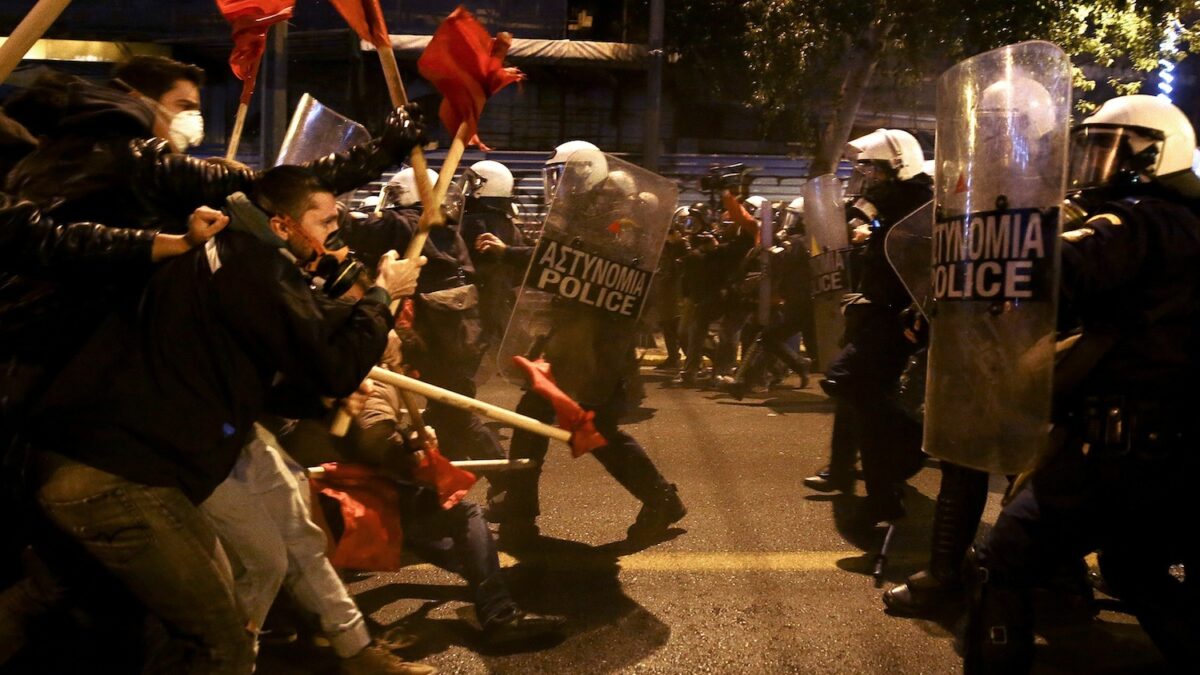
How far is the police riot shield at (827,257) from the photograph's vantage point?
6.38 metres

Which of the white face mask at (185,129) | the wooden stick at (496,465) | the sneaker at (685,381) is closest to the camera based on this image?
the white face mask at (185,129)

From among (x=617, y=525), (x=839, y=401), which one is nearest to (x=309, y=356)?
(x=617, y=525)

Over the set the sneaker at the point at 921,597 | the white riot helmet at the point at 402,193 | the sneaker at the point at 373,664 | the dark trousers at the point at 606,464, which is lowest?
the sneaker at the point at 921,597

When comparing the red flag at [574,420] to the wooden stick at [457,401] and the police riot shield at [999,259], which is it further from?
the police riot shield at [999,259]

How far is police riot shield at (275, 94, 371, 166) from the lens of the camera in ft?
15.7

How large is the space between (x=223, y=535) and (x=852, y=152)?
394cm

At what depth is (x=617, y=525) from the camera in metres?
5.21

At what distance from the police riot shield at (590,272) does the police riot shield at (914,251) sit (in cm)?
98

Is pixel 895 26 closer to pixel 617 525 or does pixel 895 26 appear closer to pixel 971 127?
pixel 617 525

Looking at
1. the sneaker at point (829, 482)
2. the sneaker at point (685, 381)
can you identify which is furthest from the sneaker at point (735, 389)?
the sneaker at point (829, 482)

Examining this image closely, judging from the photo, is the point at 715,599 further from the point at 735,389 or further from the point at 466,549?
the point at 735,389

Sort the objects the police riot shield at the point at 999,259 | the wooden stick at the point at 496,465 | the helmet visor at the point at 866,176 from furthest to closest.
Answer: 1. the helmet visor at the point at 866,176
2. the wooden stick at the point at 496,465
3. the police riot shield at the point at 999,259

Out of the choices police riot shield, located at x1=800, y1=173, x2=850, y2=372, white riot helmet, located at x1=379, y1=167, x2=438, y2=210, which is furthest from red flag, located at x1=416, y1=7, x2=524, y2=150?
police riot shield, located at x1=800, y1=173, x2=850, y2=372

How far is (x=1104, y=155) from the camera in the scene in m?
3.04
